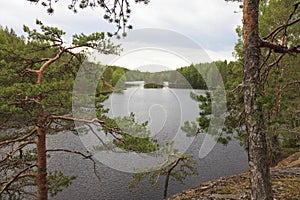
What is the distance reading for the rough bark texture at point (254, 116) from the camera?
3.74 metres

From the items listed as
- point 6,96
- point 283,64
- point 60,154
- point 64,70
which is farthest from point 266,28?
point 60,154

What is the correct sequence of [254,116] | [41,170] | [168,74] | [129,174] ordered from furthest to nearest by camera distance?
[129,174] < [168,74] < [41,170] < [254,116]

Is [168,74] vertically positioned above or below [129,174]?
above

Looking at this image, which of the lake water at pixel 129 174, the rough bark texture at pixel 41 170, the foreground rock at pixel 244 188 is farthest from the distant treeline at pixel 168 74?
the foreground rock at pixel 244 188

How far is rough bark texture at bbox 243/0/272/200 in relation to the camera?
3.74m

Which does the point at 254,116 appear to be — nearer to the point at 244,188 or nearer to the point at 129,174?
the point at 244,188

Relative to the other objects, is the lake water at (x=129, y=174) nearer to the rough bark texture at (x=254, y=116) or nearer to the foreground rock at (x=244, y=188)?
the foreground rock at (x=244, y=188)

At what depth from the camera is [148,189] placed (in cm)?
1492

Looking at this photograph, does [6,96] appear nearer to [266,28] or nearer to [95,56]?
[95,56]

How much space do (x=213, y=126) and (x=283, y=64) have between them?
21.5 ft

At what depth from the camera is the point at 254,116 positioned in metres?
3.71

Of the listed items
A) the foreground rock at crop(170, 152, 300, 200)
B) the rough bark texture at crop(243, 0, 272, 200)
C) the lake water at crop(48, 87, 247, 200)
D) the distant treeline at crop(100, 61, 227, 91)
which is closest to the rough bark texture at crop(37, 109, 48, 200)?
the distant treeline at crop(100, 61, 227, 91)

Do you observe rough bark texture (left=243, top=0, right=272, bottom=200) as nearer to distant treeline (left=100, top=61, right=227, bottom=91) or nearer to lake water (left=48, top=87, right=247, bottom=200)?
distant treeline (left=100, top=61, right=227, bottom=91)

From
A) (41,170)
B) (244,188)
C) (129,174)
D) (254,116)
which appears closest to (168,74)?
(244,188)
